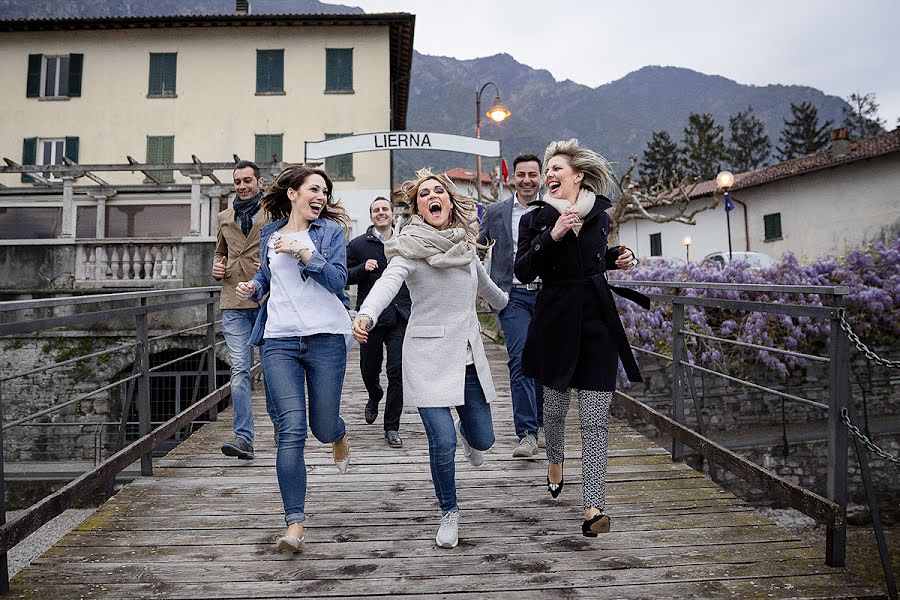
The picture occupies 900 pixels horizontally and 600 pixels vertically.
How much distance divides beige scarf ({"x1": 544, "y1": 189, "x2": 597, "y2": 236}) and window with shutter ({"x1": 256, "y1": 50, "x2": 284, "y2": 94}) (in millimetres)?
22921

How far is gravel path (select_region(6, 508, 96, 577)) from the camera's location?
11.6 metres

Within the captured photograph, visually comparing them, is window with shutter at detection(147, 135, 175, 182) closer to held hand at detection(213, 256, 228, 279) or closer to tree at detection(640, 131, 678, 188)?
held hand at detection(213, 256, 228, 279)

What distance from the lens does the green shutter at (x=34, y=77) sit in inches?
960

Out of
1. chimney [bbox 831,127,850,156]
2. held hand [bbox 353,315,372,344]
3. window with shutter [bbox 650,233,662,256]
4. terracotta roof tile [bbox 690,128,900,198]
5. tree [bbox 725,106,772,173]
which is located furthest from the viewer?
tree [bbox 725,106,772,173]

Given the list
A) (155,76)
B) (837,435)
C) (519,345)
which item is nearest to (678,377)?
(519,345)

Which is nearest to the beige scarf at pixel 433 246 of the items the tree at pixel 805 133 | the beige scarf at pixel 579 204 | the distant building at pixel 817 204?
the beige scarf at pixel 579 204

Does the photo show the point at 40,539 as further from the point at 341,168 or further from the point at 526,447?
the point at 341,168

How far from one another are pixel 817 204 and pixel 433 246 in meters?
27.8

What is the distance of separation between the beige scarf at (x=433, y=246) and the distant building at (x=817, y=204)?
19.7 m

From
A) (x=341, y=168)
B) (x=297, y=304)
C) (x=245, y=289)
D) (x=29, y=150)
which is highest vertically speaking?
(x=29, y=150)

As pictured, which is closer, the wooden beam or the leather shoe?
the wooden beam

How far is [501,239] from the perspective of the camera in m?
5.10

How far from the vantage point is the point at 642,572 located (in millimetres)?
2926

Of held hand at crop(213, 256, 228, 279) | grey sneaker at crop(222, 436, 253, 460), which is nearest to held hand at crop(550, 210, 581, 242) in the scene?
held hand at crop(213, 256, 228, 279)
